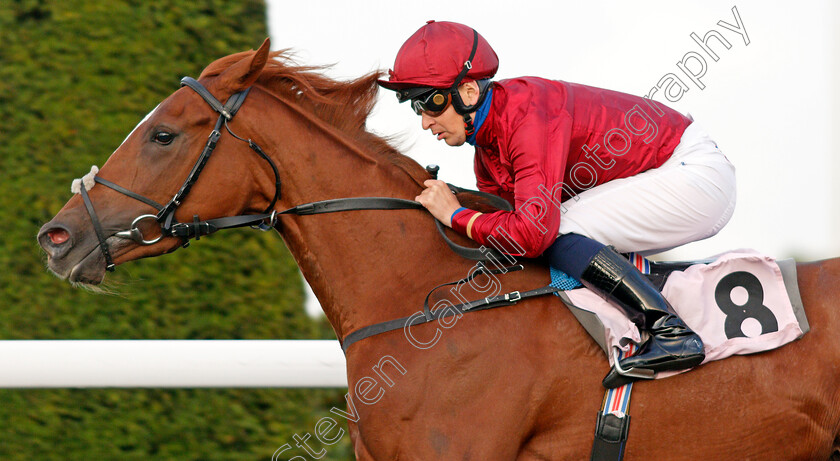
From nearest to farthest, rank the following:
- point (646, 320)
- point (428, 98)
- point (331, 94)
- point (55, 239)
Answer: point (646, 320) < point (55, 239) < point (428, 98) < point (331, 94)

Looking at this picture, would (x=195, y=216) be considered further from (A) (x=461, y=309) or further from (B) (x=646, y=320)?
(B) (x=646, y=320)

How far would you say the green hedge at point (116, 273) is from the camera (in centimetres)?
386

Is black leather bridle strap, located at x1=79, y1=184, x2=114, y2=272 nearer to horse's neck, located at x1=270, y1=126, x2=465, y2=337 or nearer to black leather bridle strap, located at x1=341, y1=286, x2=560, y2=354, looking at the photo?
horse's neck, located at x1=270, y1=126, x2=465, y2=337

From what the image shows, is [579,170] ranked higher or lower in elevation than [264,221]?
higher

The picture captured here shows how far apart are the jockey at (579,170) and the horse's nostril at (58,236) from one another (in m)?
1.19

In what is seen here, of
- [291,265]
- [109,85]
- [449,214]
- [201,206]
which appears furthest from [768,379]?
[109,85]

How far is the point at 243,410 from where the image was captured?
394 centimetres

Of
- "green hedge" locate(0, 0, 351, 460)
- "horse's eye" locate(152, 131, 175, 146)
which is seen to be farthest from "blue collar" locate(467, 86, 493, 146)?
"green hedge" locate(0, 0, 351, 460)

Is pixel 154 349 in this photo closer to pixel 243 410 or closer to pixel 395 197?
pixel 243 410

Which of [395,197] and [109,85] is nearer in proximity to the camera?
[395,197]

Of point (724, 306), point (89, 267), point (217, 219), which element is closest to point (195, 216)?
point (217, 219)

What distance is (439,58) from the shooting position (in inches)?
97.4

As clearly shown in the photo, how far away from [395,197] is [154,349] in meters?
1.65

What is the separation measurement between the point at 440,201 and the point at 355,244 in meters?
0.34
